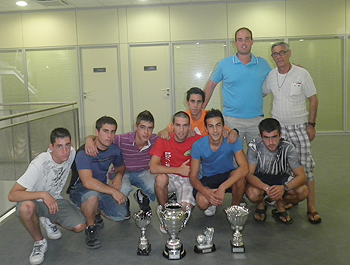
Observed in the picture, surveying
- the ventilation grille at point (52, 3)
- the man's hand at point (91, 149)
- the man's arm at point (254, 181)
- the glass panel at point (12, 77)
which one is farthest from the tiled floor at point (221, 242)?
the glass panel at point (12, 77)

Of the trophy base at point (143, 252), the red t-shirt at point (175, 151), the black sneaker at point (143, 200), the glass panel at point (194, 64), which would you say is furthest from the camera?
the glass panel at point (194, 64)

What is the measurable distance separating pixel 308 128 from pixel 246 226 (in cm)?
101

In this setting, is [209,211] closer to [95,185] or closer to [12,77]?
[95,185]

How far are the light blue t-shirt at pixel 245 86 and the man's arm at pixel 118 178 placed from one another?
3.71 feet

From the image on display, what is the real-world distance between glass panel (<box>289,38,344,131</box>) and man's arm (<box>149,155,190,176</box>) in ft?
19.6

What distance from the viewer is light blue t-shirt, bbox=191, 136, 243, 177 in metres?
3.18

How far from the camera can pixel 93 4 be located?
26.7ft

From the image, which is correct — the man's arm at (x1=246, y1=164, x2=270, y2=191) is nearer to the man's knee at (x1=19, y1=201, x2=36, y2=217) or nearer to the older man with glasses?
the older man with glasses

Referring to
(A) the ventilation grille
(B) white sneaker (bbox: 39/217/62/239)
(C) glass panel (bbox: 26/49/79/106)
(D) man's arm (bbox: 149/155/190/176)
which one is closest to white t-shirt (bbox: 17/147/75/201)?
(B) white sneaker (bbox: 39/217/62/239)

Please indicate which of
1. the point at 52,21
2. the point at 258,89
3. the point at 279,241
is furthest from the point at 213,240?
the point at 52,21

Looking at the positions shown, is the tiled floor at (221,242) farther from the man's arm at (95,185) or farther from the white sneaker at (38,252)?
the man's arm at (95,185)

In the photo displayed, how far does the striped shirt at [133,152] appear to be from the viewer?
135 inches

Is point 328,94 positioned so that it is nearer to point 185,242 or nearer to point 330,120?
point 330,120

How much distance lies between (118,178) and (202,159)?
715 millimetres
